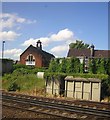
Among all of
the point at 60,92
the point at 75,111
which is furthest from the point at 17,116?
the point at 60,92

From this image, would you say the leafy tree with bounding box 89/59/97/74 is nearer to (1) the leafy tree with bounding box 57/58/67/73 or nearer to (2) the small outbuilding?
(1) the leafy tree with bounding box 57/58/67/73

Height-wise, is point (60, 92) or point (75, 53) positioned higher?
point (75, 53)

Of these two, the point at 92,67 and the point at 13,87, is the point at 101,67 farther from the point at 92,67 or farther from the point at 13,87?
the point at 13,87

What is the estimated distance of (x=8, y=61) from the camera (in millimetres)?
43938

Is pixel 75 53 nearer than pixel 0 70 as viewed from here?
No

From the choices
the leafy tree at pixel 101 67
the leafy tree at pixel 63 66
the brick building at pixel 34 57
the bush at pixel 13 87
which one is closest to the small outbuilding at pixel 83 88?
the bush at pixel 13 87

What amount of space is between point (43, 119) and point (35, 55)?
43675 millimetres

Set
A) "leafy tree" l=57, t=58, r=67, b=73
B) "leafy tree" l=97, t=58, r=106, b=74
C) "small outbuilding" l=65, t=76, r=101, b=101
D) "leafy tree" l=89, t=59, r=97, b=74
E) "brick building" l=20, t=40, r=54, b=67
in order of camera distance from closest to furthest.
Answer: "small outbuilding" l=65, t=76, r=101, b=101, "leafy tree" l=97, t=58, r=106, b=74, "leafy tree" l=89, t=59, r=97, b=74, "leafy tree" l=57, t=58, r=67, b=73, "brick building" l=20, t=40, r=54, b=67

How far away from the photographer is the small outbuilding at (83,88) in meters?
21.8

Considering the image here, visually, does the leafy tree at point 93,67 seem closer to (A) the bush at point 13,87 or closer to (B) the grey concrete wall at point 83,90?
(B) the grey concrete wall at point 83,90

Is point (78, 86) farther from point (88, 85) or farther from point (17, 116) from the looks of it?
point (17, 116)

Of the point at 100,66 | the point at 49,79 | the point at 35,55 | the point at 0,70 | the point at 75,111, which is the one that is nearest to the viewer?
the point at 75,111

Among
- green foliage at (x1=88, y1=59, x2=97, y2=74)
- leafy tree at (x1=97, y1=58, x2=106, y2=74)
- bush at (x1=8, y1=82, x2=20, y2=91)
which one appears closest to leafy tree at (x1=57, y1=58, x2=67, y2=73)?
green foliage at (x1=88, y1=59, x2=97, y2=74)

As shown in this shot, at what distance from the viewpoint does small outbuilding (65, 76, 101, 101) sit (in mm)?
21812
